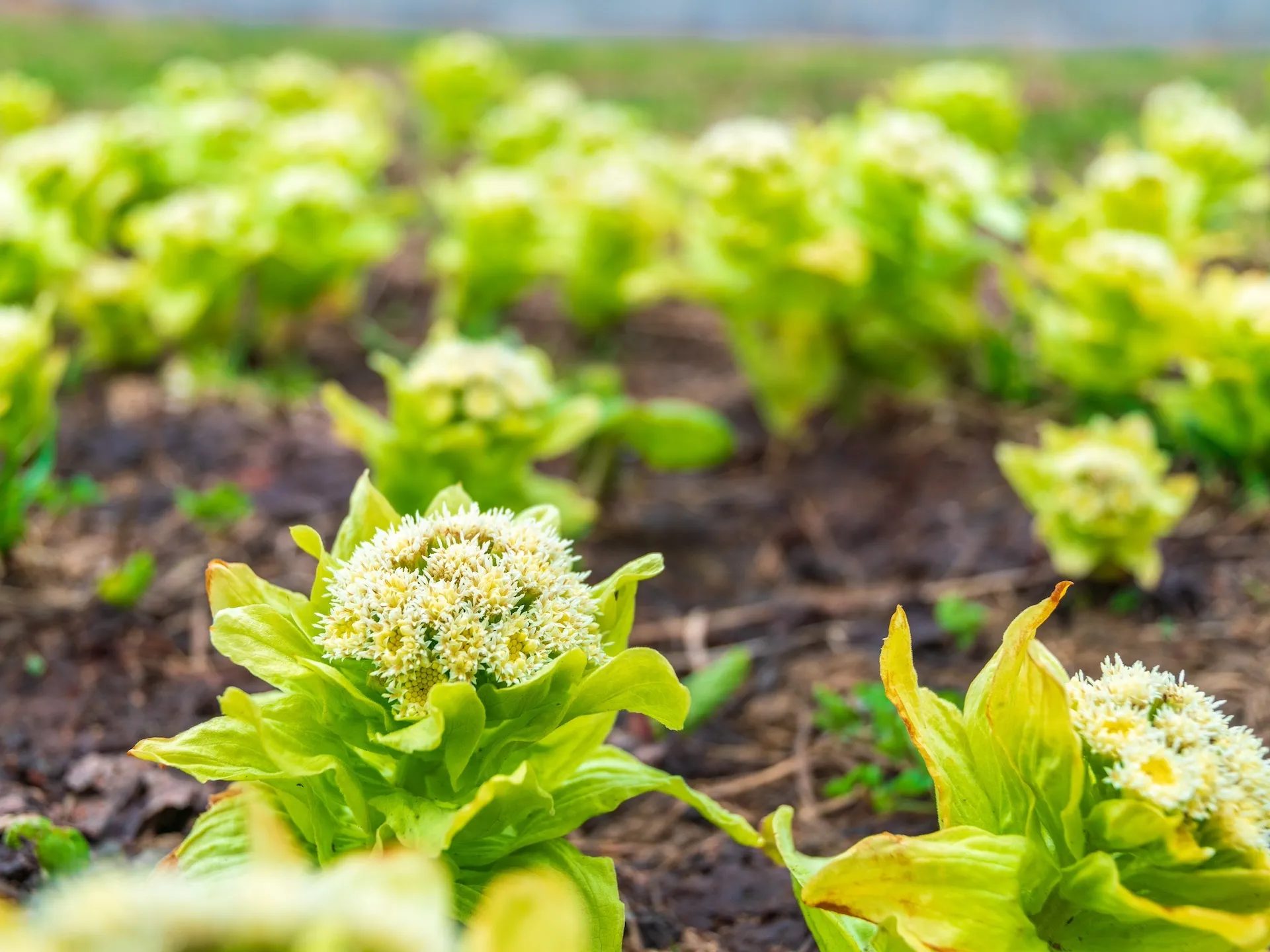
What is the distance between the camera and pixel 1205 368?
2.69m

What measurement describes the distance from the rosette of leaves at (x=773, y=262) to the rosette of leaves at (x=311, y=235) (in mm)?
1063

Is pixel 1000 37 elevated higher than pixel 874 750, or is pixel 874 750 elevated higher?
pixel 1000 37

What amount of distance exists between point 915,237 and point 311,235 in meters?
1.85

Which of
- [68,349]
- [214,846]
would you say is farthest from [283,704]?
[68,349]

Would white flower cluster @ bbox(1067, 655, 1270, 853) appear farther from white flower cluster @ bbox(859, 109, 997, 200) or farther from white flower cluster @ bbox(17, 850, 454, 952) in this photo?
white flower cluster @ bbox(859, 109, 997, 200)

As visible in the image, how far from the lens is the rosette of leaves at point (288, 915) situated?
66cm

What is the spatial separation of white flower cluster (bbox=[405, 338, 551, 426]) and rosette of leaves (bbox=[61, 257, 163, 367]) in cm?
151

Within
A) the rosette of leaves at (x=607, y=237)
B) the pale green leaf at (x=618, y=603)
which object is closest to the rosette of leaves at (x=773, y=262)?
the rosette of leaves at (x=607, y=237)

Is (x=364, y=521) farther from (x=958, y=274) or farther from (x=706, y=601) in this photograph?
(x=958, y=274)

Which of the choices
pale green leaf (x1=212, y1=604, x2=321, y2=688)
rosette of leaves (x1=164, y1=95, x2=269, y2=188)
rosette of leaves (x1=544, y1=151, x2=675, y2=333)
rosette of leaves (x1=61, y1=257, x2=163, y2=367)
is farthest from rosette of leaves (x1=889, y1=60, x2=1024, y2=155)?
pale green leaf (x1=212, y1=604, x2=321, y2=688)

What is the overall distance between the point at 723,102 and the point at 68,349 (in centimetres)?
495

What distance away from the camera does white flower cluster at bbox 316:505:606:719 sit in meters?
1.23

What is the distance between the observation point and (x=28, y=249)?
10.3 feet

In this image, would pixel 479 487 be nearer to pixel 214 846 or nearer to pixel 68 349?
pixel 214 846
